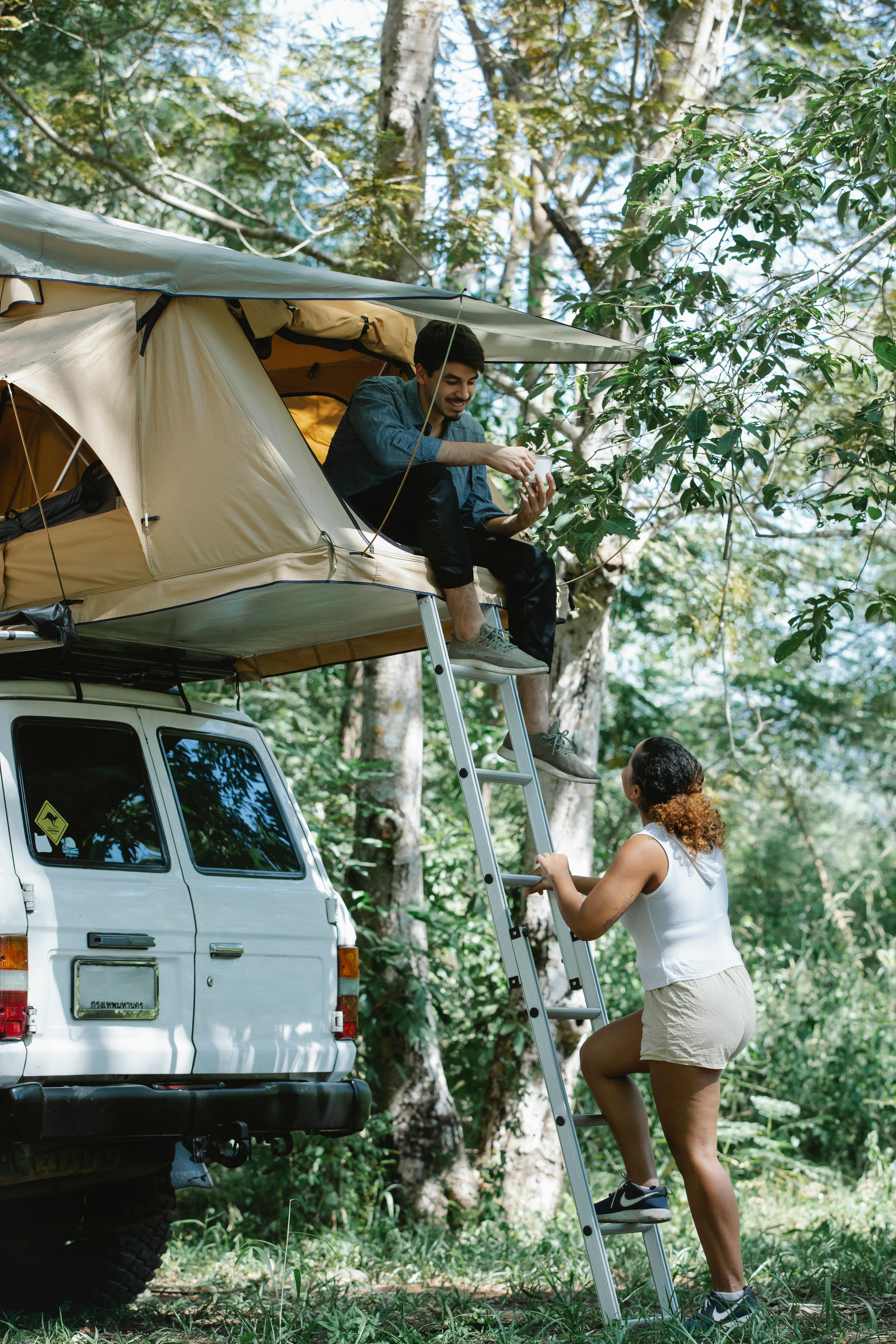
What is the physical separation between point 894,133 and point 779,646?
1923mm

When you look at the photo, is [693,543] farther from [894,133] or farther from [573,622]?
[894,133]

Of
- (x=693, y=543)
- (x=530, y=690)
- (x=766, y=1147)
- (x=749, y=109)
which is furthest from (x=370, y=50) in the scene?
(x=766, y=1147)

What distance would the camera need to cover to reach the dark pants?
425 centimetres

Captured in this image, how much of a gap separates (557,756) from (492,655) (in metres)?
0.50

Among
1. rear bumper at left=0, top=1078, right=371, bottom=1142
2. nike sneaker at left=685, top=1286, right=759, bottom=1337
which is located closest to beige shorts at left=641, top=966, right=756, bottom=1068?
nike sneaker at left=685, top=1286, right=759, bottom=1337

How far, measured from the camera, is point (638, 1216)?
3.88 meters

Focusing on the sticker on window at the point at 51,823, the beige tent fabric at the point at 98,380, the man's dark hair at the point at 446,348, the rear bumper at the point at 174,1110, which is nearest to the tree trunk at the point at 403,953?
the rear bumper at the point at 174,1110

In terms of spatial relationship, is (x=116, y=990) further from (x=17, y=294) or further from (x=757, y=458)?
(x=757, y=458)

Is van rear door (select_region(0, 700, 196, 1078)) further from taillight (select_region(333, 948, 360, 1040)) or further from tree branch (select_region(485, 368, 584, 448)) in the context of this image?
tree branch (select_region(485, 368, 584, 448))

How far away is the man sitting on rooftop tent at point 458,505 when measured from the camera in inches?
168

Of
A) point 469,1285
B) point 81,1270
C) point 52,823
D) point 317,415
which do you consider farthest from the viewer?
point 317,415

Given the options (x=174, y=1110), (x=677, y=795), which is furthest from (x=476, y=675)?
(x=174, y=1110)

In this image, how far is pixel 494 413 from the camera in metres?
10.6

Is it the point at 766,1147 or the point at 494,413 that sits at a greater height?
the point at 494,413
